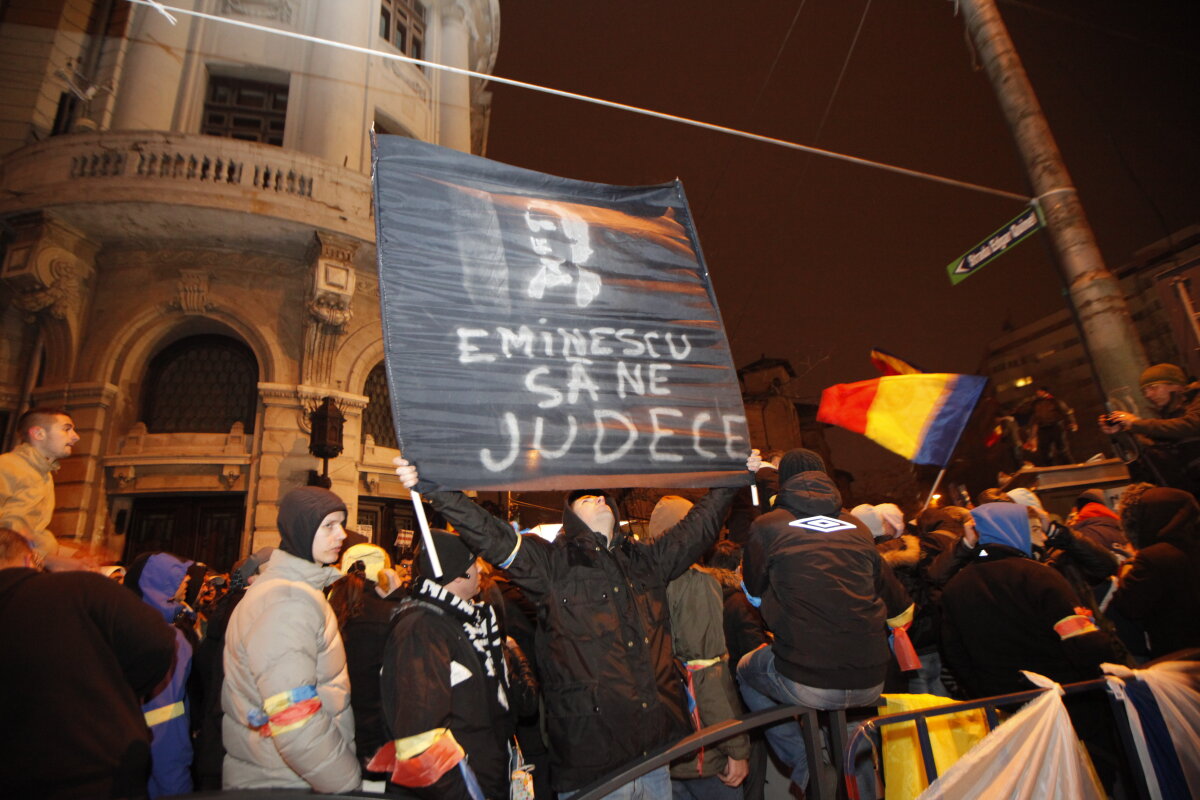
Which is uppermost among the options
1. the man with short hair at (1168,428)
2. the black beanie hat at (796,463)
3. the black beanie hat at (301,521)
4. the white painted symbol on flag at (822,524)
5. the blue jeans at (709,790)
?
the man with short hair at (1168,428)

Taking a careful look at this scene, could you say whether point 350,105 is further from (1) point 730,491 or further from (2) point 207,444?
(1) point 730,491

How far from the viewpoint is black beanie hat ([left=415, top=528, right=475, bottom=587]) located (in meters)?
2.70

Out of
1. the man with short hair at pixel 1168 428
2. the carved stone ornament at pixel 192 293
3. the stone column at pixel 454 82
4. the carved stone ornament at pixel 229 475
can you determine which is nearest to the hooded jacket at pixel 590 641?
the man with short hair at pixel 1168 428

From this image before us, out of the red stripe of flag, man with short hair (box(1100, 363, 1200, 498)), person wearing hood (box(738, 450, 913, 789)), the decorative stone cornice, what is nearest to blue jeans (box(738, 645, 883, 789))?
person wearing hood (box(738, 450, 913, 789))

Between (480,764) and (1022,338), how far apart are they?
46.4 metres

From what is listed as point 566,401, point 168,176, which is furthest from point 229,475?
point 566,401

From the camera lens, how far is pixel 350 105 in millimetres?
13102

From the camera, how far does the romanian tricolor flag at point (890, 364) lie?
243 inches

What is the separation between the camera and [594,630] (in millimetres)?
2656

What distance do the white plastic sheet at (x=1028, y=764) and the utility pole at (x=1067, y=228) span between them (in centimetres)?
355

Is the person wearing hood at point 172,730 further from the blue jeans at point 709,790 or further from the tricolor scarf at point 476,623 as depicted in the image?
the blue jeans at point 709,790

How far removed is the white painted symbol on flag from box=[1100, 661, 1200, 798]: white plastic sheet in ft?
4.46

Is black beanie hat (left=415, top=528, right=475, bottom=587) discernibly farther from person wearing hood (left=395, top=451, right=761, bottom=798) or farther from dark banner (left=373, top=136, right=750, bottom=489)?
dark banner (left=373, top=136, right=750, bottom=489)

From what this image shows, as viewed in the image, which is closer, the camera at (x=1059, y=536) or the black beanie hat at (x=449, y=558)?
the black beanie hat at (x=449, y=558)
